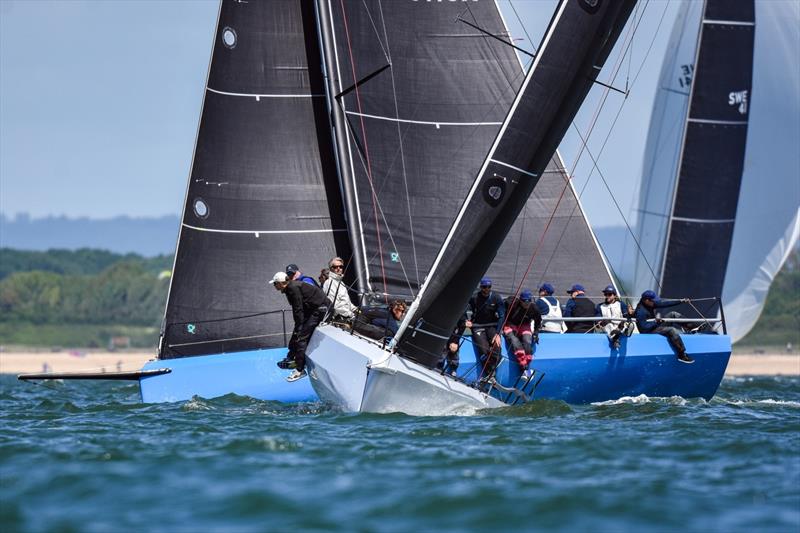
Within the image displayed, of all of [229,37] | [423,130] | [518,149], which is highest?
[229,37]

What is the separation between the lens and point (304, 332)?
14.5 meters

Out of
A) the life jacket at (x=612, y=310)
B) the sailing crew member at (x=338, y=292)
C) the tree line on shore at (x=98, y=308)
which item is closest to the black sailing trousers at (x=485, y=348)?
the sailing crew member at (x=338, y=292)

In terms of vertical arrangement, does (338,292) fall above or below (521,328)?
above

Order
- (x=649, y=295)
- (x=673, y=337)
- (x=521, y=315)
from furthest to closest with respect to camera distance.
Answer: (x=649, y=295) < (x=673, y=337) < (x=521, y=315)

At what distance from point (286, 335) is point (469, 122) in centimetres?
397

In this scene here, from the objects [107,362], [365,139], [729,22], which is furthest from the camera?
[107,362]

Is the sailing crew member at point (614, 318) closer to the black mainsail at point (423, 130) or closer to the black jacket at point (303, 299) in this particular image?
the black mainsail at point (423, 130)

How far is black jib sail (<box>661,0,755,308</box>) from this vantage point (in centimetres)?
2272

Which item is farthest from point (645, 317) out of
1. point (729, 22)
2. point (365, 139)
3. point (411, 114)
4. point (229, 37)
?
point (729, 22)

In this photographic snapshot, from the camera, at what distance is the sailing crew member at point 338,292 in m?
14.8

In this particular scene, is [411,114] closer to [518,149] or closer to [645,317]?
[645,317]

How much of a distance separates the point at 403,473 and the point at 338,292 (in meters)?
5.95

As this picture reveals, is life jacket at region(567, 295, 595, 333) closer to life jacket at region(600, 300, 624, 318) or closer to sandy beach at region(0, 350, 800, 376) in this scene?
life jacket at region(600, 300, 624, 318)

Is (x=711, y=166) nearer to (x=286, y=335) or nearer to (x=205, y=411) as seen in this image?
(x=286, y=335)
